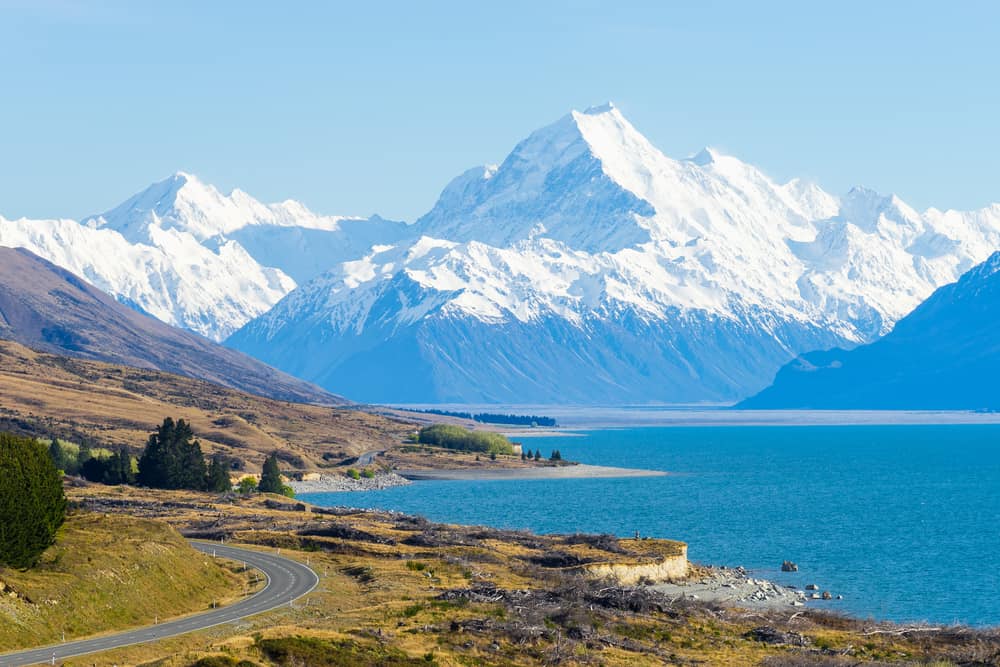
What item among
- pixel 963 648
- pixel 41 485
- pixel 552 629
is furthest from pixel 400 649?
pixel 963 648

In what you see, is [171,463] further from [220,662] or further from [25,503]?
[220,662]

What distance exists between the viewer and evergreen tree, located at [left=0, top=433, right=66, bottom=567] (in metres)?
75.9

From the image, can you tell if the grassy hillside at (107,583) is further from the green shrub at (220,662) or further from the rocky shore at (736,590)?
the rocky shore at (736,590)

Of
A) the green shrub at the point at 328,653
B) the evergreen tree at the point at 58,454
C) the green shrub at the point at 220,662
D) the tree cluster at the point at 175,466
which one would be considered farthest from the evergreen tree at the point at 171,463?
the green shrub at the point at 220,662

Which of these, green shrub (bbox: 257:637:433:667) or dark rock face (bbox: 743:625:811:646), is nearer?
green shrub (bbox: 257:637:433:667)

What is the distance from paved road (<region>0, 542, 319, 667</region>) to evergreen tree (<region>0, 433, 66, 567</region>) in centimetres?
730

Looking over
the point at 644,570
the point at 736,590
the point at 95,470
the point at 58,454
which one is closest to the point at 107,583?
the point at 644,570

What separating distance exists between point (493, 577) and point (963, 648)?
33.2 metres

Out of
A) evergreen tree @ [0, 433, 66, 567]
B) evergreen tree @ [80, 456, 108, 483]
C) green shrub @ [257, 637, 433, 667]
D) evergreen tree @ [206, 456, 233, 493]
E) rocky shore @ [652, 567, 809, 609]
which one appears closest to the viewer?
green shrub @ [257, 637, 433, 667]

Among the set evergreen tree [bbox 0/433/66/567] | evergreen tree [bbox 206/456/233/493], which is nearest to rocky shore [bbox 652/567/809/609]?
evergreen tree [bbox 0/433/66/567]

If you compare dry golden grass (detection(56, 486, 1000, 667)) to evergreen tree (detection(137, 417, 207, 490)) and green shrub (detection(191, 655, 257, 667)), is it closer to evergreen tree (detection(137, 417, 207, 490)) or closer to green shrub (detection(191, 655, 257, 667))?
green shrub (detection(191, 655, 257, 667))

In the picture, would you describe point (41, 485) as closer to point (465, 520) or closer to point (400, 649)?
point (400, 649)

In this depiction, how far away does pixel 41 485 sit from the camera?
80.6m

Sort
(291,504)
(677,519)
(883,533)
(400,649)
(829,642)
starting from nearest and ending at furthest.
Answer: (400,649) < (829,642) < (291,504) < (883,533) < (677,519)
